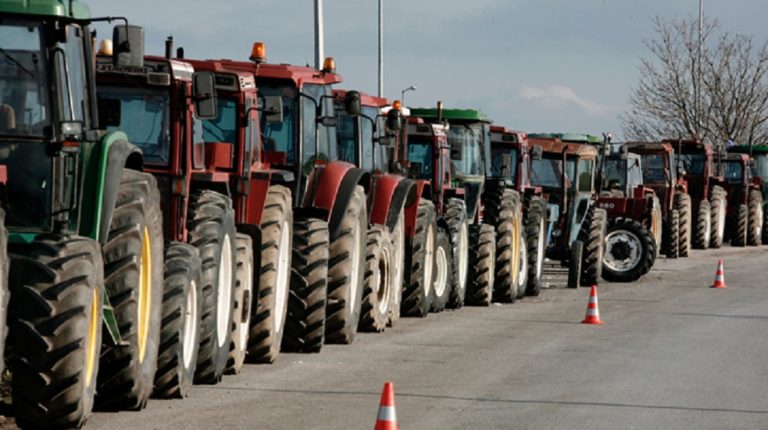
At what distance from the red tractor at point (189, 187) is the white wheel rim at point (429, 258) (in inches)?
296

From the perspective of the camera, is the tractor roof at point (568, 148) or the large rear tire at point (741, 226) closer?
the tractor roof at point (568, 148)

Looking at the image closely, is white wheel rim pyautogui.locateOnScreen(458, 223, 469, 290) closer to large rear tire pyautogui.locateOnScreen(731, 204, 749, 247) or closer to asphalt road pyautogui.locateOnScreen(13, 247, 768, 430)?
asphalt road pyautogui.locateOnScreen(13, 247, 768, 430)

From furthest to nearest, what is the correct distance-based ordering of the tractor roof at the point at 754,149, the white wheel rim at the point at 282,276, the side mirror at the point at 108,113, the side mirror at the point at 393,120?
the tractor roof at the point at 754,149
the side mirror at the point at 393,120
the white wheel rim at the point at 282,276
the side mirror at the point at 108,113

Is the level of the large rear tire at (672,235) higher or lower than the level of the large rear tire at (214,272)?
lower

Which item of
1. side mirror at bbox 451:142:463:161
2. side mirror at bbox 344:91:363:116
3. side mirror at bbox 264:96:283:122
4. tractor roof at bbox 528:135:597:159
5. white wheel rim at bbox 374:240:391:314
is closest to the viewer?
side mirror at bbox 264:96:283:122

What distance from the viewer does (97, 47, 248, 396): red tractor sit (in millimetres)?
13086

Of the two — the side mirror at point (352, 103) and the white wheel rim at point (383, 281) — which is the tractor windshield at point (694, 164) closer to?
the white wheel rim at point (383, 281)

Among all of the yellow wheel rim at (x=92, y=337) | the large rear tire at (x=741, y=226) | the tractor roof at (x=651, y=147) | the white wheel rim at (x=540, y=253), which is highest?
the tractor roof at (x=651, y=147)

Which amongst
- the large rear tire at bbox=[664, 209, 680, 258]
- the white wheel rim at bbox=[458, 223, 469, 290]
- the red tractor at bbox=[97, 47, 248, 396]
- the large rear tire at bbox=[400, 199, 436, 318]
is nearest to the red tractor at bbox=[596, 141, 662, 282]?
the large rear tire at bbox=[664, 209, 680, 258]

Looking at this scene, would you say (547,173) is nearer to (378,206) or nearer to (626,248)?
(626,248)

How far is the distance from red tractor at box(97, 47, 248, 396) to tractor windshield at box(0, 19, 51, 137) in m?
2.51

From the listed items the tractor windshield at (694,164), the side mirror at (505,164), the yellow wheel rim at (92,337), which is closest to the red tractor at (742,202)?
the tractor windshield at (694,164)

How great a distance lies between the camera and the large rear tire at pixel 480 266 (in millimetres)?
23969

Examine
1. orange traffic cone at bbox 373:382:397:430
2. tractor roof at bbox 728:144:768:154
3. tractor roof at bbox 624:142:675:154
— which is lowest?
orange traffic cone at bbox 373:382:397:430
